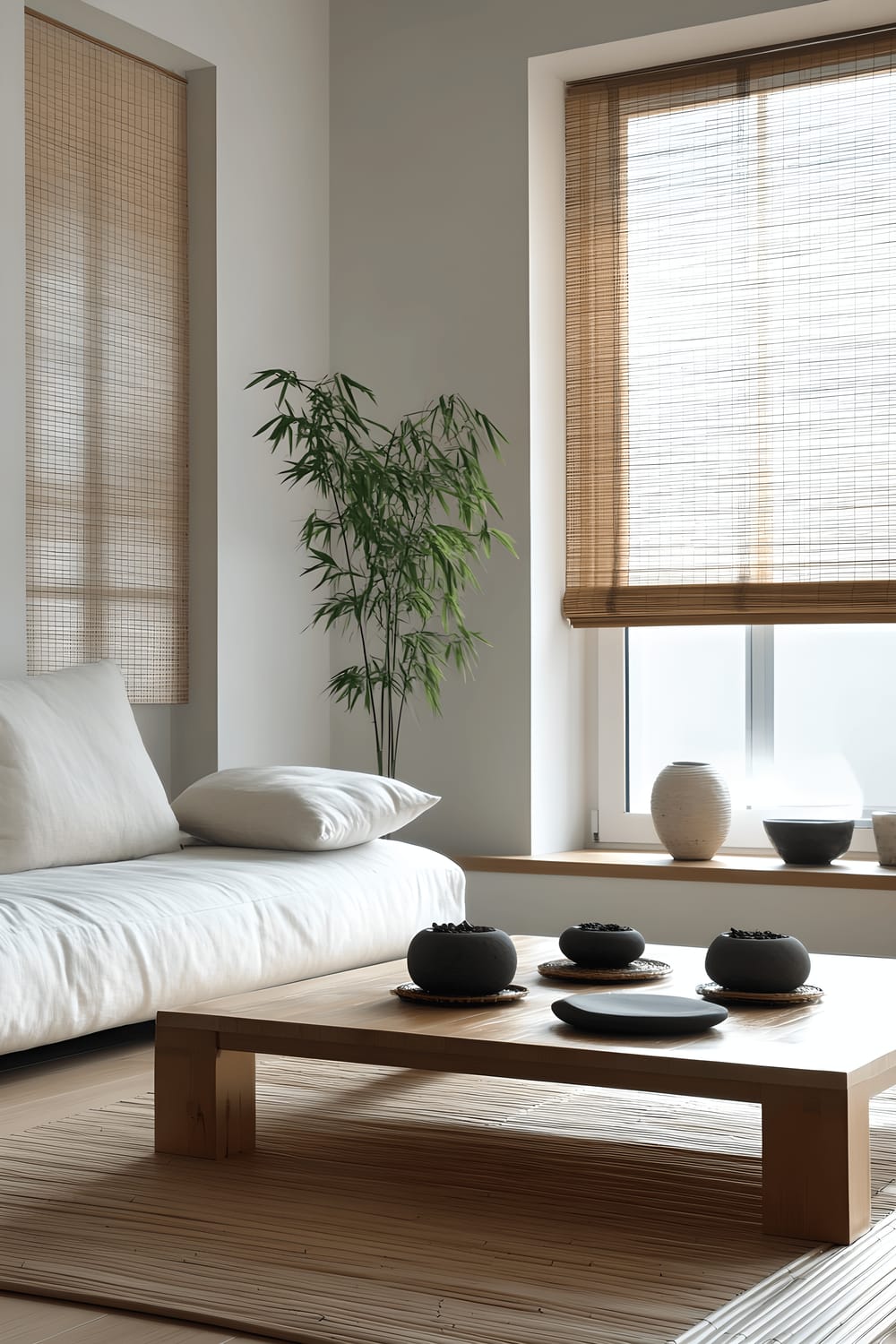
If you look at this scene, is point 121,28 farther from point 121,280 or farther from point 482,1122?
point 482,1122

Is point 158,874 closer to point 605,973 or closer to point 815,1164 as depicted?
point 605,973

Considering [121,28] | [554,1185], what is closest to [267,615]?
[121,28]

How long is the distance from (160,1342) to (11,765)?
1.94 m

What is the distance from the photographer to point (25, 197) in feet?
13.5

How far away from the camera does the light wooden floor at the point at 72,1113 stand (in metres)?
1.60

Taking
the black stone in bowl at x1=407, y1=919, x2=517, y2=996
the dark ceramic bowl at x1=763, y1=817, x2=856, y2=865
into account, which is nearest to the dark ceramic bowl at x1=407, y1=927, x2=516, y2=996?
the black stone in bowl at x1=407, y1=919, x2=517, y2=996

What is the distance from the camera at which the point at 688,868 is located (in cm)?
440

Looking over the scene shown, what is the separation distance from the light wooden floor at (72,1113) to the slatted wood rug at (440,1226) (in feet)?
0.08

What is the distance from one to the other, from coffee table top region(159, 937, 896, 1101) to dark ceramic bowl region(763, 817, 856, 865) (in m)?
1.83

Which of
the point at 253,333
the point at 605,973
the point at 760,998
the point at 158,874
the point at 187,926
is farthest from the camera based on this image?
the point at 253,333

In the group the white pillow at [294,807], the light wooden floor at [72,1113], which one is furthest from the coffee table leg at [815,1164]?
the white pillow at [294,807]

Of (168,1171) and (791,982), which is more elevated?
(791,982)

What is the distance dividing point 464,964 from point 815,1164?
622 mm

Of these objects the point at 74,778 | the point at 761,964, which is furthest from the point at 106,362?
the point at 761,964
